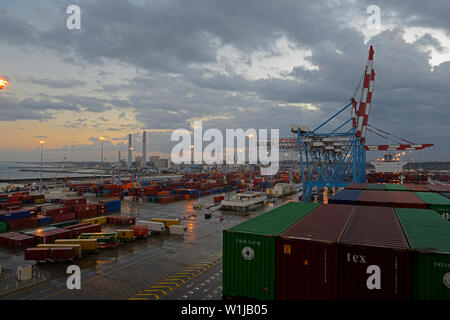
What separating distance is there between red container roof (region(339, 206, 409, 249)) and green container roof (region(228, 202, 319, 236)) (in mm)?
2698

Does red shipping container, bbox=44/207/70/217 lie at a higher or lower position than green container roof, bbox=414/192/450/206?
lower

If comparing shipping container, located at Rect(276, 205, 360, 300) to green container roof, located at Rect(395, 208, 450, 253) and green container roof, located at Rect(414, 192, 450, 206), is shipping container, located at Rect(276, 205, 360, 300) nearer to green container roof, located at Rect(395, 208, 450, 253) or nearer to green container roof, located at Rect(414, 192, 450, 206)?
green container roof, located at Rect(395, 208, 450, 253)

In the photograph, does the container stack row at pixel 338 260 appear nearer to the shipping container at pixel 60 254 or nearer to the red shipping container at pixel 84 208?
the shipping container at pixel 60 254

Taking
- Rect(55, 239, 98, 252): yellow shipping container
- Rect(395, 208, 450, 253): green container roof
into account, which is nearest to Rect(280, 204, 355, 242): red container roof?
Rect(395, 208, 450, 253): green container roof

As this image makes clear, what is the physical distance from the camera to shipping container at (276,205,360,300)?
9.62 meters

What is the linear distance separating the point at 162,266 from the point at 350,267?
53.7 feet

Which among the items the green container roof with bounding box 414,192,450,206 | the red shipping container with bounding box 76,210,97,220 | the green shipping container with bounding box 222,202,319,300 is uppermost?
the green container roof with bounding box 414,192,450,206

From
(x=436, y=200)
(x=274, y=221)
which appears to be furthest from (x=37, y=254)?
(x=436, y=200)

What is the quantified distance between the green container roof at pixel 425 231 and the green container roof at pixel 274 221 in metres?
4.91

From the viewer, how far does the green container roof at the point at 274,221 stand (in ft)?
38.5

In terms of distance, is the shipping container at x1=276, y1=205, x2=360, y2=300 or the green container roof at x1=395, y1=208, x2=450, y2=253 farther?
the shipping container at x1=276, y1=205, x2=360, y2=300

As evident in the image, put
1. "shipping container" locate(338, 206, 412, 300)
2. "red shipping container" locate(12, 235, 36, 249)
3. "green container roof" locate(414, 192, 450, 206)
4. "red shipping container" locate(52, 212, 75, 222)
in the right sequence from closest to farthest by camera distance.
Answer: "shipping container" locate(338, 206, 412, 300) → "green container roof" locate(414, 192, 450, 206) → "red shipping container" locate(12, 235, 36, 249) → "red shipping container" locate(52, 212, 75, 222)

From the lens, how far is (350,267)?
9375 millimetres

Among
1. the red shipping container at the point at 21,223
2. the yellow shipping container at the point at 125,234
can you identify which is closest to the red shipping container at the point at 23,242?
the yellow shipping container at the point at 125,234
